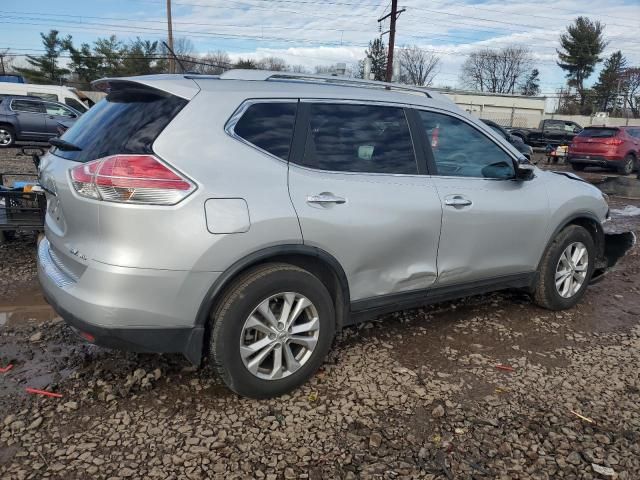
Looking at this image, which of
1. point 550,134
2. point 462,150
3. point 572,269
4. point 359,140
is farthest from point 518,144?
point 359,140

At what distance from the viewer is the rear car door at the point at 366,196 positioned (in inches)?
116

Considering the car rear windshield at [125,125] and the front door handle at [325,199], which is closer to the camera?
the car rear windshield at [125,125]

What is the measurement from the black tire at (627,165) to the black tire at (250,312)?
1687cm

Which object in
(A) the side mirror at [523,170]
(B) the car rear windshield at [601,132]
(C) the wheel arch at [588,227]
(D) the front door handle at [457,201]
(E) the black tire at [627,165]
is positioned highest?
(A) the side mirror at [523,170]

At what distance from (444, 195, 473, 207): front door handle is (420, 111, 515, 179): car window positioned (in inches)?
7.4

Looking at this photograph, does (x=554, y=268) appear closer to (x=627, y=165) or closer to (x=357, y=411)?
(x=357, y=411)

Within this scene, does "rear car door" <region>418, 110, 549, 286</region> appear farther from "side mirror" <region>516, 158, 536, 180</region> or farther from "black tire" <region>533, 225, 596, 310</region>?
"black tire" <region>533, 225, 596, 310</region>

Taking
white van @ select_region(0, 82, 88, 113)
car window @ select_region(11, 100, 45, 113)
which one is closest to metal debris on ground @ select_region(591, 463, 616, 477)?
car window @ select_region(11, 100, 45, 113)

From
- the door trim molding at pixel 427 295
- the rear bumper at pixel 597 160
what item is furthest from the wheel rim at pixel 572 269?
the rear bumper at pixel 597 160

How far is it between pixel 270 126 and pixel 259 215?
0.55 m

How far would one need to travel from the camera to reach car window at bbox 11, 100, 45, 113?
57.3ft

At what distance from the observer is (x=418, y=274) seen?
3490 mm

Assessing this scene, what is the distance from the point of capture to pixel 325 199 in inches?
116

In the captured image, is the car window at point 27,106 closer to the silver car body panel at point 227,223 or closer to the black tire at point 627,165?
the silver car body panel at point 227,223
